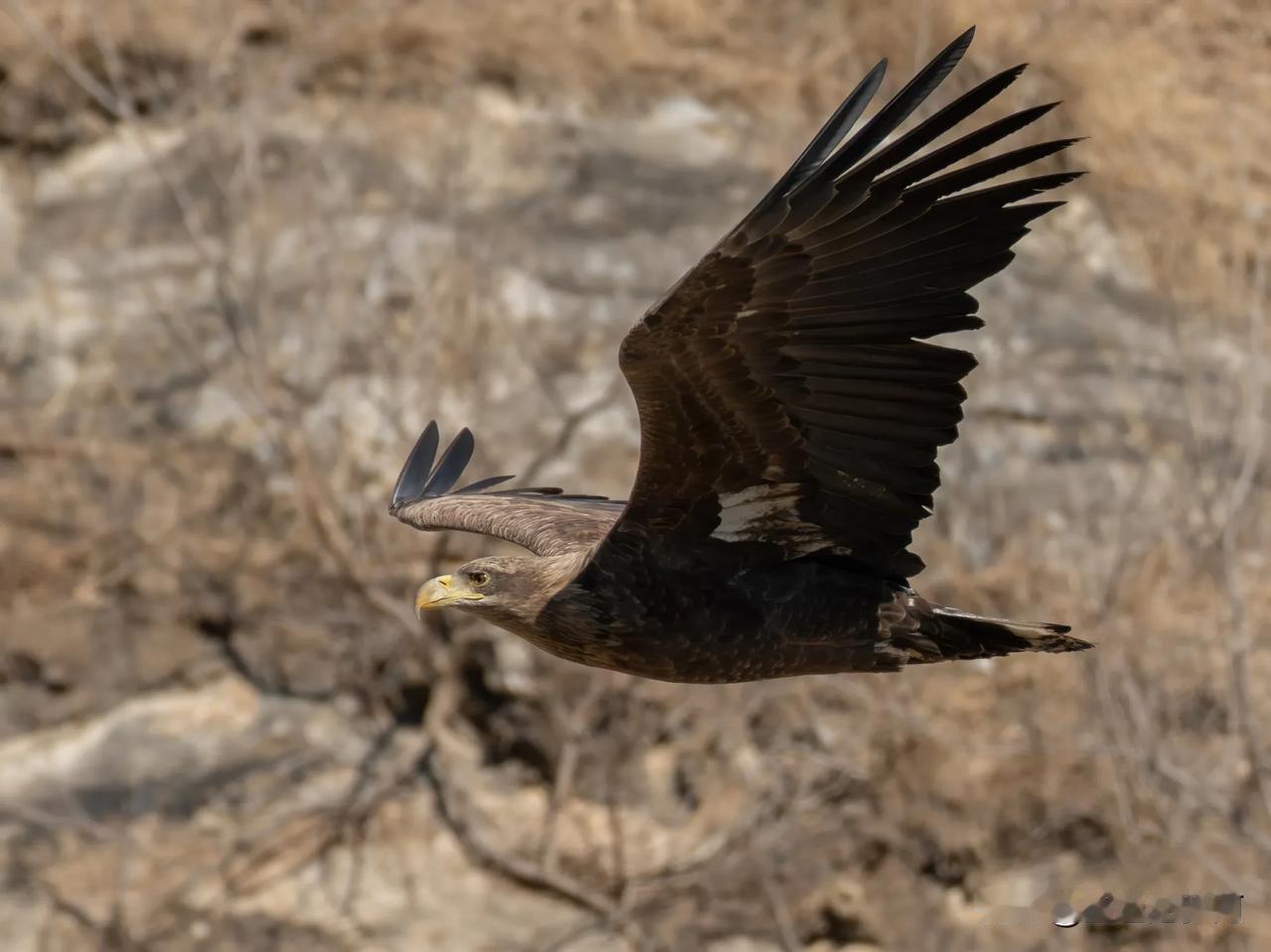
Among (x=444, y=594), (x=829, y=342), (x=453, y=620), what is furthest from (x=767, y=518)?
Answer: (x=453, y=620)

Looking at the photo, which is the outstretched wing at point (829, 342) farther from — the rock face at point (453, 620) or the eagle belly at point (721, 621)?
the rock face at point (453, 620)

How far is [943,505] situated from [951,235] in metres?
8.47

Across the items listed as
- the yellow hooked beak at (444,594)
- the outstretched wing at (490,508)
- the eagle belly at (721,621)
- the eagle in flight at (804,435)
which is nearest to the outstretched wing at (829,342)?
the eagle in flight at (804,435)

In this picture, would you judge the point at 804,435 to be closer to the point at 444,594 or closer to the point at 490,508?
the point at 444,594

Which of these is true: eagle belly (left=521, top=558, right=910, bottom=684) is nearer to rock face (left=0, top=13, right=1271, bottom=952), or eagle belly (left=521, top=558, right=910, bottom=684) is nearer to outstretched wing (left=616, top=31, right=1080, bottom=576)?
outstretched wing (left=616, top=31, right=1080, bottom=576)

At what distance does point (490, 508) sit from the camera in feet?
20.2

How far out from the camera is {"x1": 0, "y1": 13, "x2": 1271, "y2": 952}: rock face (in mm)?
11977

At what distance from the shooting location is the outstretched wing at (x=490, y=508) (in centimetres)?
563

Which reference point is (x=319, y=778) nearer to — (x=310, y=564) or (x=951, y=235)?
(x=310, y=564)

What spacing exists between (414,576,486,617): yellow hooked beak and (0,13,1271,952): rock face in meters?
Answer: 6.73

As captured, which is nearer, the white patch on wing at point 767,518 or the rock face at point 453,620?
the white patch on wing at point 767,518

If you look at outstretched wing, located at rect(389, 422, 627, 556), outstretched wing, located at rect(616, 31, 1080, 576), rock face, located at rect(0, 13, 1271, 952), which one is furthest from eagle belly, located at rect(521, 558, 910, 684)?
rock face, located at rect(0, 13, 1271, 952)

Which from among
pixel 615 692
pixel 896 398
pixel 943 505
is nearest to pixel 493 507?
pixel 896 398

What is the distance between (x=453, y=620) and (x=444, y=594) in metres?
7.18
